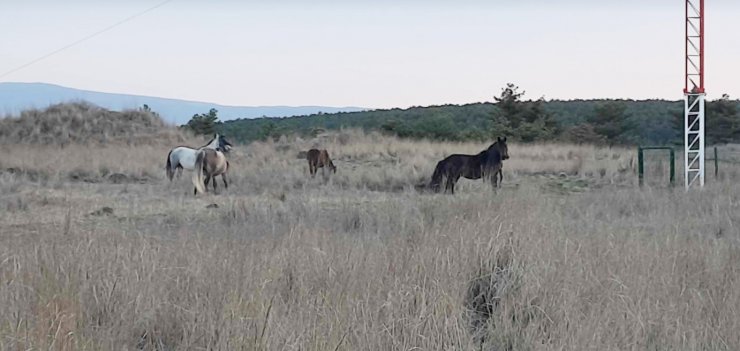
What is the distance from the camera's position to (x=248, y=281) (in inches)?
202

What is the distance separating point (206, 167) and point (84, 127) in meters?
18.6

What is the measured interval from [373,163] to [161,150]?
26.0ft

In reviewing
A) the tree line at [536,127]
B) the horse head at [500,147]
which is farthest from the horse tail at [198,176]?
the tree line at [536,127]

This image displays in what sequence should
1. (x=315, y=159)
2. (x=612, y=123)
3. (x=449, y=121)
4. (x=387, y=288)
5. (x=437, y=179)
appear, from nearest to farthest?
(x=387, y=288)
(x=437, y=179)
(x=315, y=159)
(x=449, y=121)
(x=612, y=123)

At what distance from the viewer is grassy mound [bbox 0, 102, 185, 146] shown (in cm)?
3303

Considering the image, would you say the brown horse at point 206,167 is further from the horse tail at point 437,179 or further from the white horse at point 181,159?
the horse tail at point 437,179

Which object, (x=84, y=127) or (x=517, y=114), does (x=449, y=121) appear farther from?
(x=84, y=127)

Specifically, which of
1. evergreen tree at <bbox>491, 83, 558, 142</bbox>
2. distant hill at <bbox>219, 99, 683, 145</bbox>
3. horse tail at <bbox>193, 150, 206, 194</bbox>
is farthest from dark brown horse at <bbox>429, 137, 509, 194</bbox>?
evergreen tree at <bbox>491, 83, 558, 142</bbox>

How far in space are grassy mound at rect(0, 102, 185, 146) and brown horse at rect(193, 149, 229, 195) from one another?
15325 millimetres

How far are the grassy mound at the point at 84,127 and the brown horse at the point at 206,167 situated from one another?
15.3 m

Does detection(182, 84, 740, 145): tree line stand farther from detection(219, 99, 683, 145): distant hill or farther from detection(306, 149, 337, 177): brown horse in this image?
detection(306, 149, 337, 177): brown horse

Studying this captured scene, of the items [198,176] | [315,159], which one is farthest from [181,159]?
[315,159]

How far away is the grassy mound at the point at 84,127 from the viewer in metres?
33.0

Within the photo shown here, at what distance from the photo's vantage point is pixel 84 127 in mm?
34625
